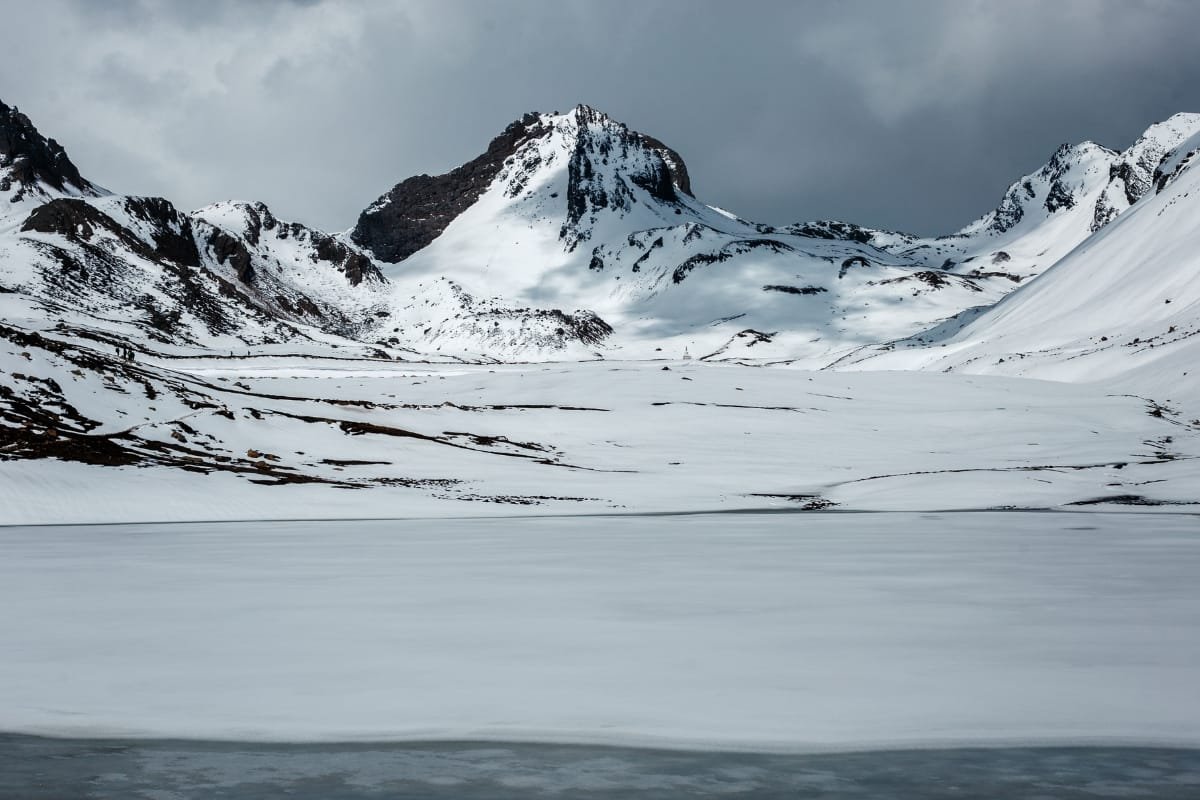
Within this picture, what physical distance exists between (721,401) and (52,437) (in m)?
28.9

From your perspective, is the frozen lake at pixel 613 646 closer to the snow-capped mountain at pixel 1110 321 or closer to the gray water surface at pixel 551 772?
the gray water surface at pixel 551 772

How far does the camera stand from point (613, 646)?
6660mm

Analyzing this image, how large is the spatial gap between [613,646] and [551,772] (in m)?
2.33

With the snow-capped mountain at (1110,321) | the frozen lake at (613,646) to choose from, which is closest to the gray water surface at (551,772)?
the frozen lake at (613,646)

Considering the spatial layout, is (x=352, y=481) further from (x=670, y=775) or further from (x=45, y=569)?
(x=670, y=775)

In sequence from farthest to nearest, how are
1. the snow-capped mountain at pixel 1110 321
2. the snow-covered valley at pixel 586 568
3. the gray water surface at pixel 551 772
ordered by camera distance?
the snow-capped mountain at pixel 1110 321
the snow-covered valley at pixel 586 568
the gray water surface at pixel 551 772

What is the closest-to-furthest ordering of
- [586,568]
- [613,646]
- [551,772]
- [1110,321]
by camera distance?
[551,772] < [613,646] < [586,568] < [1110,321]

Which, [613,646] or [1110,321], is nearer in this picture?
[613,646]

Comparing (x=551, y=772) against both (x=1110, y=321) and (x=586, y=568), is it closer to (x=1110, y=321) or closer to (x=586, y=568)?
(x=586, y=568)

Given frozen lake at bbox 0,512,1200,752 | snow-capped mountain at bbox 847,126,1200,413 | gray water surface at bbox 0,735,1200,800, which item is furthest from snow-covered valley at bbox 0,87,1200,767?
snow-capped mountain at bbox 847,126,1200,413

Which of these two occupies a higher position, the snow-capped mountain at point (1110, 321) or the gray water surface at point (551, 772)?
the snow-capped mountain at point (1110, 321)

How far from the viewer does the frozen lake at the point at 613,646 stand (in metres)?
4.93

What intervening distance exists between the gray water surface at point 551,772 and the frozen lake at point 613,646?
0.15 meters

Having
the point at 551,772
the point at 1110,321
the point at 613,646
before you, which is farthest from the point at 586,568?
the point at 1110,321
